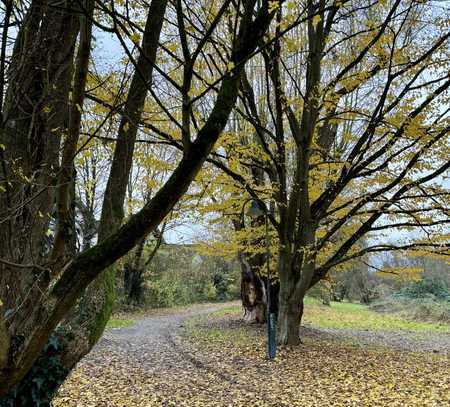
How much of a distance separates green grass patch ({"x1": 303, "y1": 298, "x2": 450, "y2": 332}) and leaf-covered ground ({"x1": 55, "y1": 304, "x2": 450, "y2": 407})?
4.93 m

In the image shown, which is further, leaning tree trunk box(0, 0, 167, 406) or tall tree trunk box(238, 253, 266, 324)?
tall tree trunk box(238, 253, 266, 324)

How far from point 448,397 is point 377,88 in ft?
19.2

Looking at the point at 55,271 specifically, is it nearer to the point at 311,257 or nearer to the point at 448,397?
the point at 448,397

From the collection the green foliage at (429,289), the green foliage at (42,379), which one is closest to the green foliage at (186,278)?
the green foliage at (429,289)

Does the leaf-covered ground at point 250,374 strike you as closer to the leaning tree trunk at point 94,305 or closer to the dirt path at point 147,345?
the dirt path at point 147,345

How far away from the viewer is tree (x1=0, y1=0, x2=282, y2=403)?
1904mm

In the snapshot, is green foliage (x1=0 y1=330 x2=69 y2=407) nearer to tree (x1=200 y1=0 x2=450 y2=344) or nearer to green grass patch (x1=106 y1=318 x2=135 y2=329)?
tree (x1=200 y1=0 x2=450 y2=344)

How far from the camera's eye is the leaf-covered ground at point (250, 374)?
5293 millimetres

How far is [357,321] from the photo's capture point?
16969 millimetres

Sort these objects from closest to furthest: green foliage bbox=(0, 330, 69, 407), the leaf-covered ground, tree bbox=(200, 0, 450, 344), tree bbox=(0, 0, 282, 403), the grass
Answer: tree bbox=(0, 0, 282, 403)
green foliage bbox=(0, 330, 69, 407)
the leaf-covered ground
tree bbox=(200, 0, 450, 344)
the grass

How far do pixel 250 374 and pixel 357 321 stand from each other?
11789mm

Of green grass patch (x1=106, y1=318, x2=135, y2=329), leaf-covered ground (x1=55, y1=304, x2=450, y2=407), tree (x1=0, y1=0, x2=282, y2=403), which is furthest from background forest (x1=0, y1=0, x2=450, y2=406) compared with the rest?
green grass patch (x1=106, y1=318, x2=135, y2=329)

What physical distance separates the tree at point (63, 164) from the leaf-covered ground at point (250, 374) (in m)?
2.82

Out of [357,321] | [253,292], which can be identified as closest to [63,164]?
[253,292]
